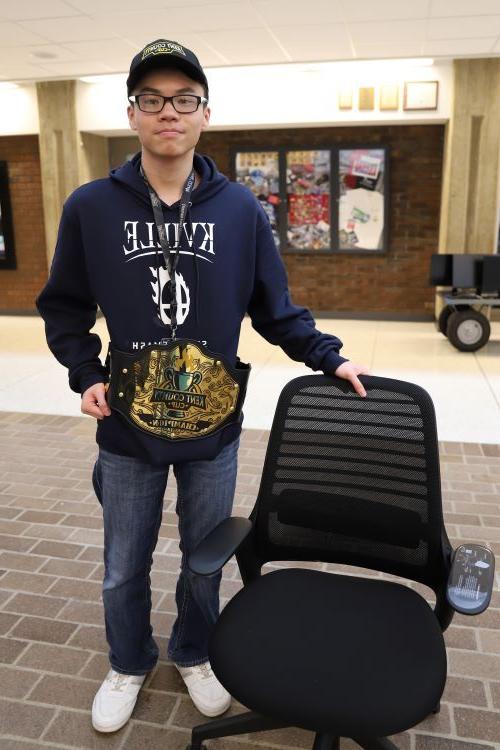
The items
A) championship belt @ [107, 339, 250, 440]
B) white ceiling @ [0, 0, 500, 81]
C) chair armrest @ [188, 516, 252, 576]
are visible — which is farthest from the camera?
white ceiling @ [0, 0, 500, 81]

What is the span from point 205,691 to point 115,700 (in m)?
0.25

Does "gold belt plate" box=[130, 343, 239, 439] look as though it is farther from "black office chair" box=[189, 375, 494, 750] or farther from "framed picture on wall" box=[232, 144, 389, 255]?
"framed picture on wall" box=[232, 144, 389, 255]

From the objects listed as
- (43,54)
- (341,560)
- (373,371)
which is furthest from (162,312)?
(43,54)

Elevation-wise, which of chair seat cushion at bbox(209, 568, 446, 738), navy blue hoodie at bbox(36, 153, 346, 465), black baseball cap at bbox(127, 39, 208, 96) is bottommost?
chair seat cushion at bbox(209, 568, 446, 738)

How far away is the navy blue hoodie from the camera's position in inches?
62.9

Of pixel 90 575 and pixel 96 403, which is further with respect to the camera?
pixel 90 575

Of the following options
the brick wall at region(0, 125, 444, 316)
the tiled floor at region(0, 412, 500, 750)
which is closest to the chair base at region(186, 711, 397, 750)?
the tiled floor at region(0, 412, 500, 750)

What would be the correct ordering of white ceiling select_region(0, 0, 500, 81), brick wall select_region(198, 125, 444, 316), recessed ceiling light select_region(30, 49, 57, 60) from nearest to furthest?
white ceiling select_region(0, 0, 500, 81), recessed ceiling light select_region(30, 49, 57, 60), brick wall select_region(198, 125, 444, 316)

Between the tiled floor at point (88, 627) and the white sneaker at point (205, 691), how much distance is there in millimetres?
46

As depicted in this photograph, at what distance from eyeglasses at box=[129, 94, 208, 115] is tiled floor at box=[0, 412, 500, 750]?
1.58 meters

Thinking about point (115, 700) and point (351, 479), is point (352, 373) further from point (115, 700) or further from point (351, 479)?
point (115, 700)

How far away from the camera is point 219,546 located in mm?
1551

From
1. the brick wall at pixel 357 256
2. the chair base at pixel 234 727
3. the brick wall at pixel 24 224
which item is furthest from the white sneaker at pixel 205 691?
the brick wall at pixel 24 224

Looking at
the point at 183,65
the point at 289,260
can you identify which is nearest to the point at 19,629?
the point at 183,65
